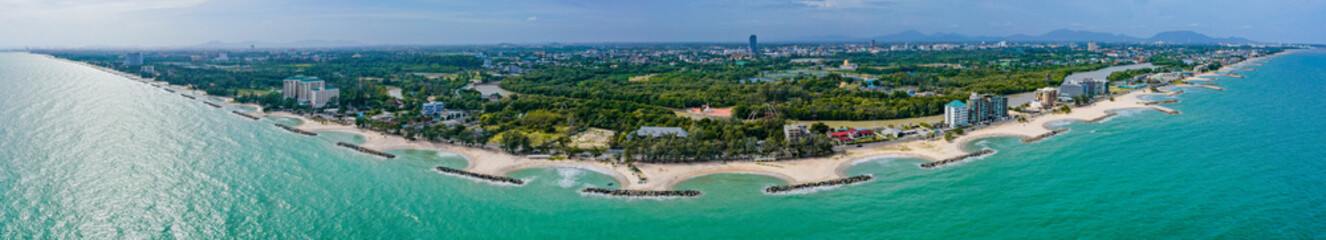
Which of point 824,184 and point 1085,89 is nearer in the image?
point 824,184

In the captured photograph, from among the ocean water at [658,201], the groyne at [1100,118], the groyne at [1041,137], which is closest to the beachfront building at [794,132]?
the ocean water at [658,201]

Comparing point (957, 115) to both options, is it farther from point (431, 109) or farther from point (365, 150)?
point (431, 109)

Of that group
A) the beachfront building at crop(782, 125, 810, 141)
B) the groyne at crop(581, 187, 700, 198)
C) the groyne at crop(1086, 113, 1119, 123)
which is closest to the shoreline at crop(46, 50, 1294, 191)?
the groyne at crop(581, 187, 700, 198)

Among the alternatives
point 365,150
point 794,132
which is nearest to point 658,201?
point 794,132

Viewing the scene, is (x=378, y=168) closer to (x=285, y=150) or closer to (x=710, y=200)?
(x=285, y=150)

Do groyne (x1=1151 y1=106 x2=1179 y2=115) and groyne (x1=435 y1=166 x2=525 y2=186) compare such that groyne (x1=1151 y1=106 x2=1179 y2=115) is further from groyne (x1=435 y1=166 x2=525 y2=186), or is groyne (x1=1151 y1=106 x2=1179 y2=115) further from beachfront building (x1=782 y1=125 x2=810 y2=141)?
groyne (x1=435 y1=166 x2=525 y2=186)

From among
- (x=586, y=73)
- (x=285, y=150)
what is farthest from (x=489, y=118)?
(x=586, y=73)
